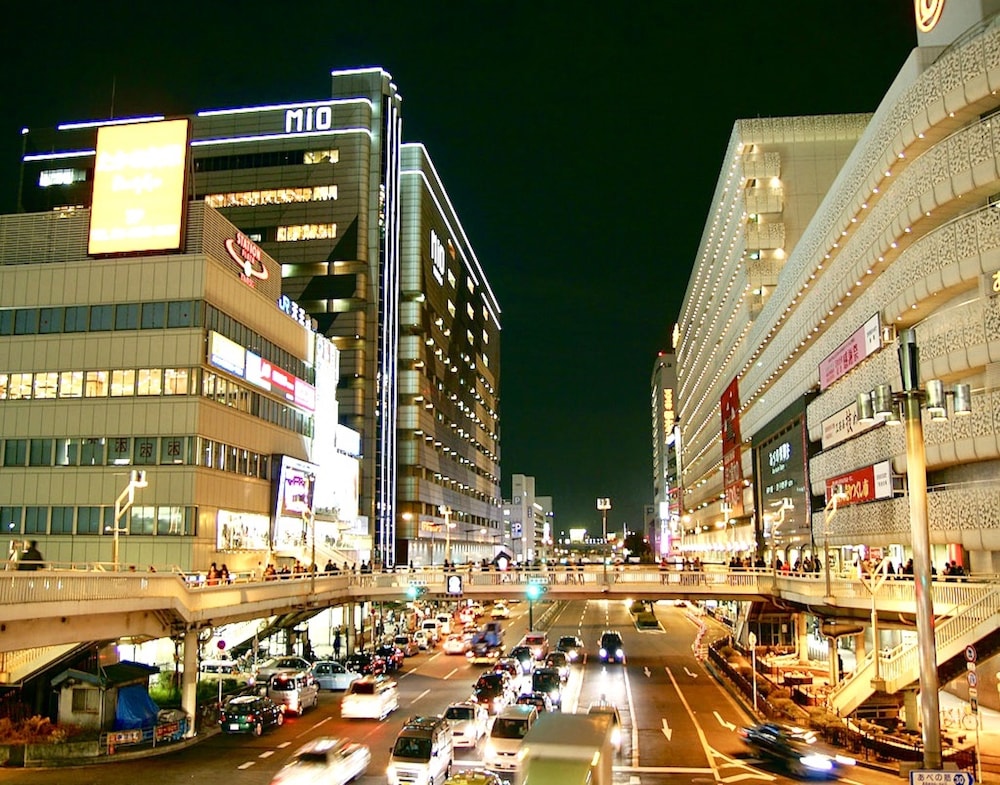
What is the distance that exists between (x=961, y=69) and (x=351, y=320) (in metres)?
70.8

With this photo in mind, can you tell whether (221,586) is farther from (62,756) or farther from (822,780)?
(822,780)

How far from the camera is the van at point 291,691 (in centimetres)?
3781

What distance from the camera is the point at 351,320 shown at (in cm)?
9769

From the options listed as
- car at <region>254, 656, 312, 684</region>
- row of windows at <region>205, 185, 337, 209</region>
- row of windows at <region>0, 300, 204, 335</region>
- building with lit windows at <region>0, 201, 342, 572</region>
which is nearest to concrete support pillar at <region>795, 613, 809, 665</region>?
car at <region>254, 656, 312, 684</region>

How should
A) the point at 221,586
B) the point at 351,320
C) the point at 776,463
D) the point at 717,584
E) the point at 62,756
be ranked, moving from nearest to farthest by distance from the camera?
the point at 62,756
the point at 221,586
the point at 717,584
the point at 776,463
the point at 351,320

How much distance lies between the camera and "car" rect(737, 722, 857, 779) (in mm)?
27547

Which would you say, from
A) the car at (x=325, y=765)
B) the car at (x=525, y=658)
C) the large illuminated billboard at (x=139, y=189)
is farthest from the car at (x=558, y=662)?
the large illuminated billboard at (x=139, y=189)

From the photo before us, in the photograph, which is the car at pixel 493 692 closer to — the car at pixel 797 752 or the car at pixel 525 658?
the car at pixel 525 658

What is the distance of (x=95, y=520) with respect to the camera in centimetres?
5259

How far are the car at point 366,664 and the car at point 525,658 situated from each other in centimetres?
752

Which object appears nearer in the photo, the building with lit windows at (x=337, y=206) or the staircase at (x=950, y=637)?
the staircase at (x=950, y=637)

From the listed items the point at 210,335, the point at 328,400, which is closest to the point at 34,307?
the point at 210,335

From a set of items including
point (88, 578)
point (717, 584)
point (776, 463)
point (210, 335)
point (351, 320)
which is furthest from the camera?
point (351, 320)

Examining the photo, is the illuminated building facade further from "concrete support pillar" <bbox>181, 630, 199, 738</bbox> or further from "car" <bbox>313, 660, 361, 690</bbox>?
"car" <bbox>313, 660, 361, 690</bbox>
